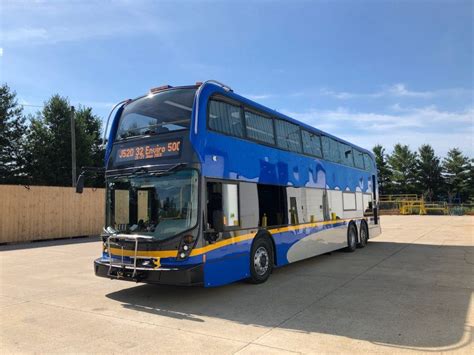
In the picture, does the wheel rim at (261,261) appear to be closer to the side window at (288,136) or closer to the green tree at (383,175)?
the side window at (288,136)

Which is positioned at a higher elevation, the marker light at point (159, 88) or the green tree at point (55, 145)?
the green tree at point (55, 145)

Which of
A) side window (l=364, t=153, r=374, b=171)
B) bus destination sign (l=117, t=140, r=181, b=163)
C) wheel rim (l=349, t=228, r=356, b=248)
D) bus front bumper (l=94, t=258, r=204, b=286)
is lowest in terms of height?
wheel rim (l=349, t=228, r=356, b=248)

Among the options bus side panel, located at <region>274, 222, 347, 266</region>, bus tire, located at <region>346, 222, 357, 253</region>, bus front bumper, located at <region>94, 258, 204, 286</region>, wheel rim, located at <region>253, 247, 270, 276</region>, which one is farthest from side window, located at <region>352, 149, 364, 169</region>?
bus front bumper, located at <region>94, 258, 204, 286</region>

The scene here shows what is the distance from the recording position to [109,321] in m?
5.64

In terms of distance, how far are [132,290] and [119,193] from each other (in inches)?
78.0

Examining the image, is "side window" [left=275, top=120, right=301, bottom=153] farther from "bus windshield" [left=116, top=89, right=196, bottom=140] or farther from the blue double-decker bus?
"bus windshield" [left=116, top=89, right=196, bottom=140]

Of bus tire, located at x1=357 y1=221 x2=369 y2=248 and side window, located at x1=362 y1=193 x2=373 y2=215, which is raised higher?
side window, located at x1=362 y1=193 x2=373 y2=215

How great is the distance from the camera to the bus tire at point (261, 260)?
7891 mm

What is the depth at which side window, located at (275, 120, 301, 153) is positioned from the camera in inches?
380

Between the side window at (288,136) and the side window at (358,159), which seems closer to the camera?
the side window at (288,136)

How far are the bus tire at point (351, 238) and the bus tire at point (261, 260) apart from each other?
5.81 metres

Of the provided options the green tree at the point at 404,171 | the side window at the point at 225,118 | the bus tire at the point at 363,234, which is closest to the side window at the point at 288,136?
the side window at the point at 225,118

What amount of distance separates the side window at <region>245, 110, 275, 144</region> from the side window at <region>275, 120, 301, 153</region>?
1.18 ft

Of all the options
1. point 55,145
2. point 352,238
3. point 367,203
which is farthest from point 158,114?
point 55,145
